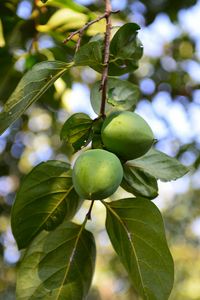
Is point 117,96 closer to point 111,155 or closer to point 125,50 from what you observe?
point 125,50

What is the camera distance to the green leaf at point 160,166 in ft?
3.95

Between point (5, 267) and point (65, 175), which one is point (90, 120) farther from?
point (5, 267)

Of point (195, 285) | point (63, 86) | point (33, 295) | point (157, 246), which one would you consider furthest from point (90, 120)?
point (195, 285)

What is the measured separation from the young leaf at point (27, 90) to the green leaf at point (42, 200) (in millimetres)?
193

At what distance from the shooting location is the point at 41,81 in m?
1.08

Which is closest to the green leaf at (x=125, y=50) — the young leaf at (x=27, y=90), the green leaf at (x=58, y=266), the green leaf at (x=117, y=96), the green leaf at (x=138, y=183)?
the green leaf at (x=117, y=96)

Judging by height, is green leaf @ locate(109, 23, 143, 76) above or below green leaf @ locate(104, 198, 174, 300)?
above

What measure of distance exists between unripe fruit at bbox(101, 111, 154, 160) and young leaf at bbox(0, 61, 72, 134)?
0.16 meters

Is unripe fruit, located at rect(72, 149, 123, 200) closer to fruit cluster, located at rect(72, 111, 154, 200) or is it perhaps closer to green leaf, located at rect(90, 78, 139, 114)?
fruit cluster, located at rect(72, 111, 154, 200)

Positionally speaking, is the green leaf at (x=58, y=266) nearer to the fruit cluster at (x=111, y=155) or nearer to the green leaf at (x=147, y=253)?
the green leaf at (x=147, y=253)

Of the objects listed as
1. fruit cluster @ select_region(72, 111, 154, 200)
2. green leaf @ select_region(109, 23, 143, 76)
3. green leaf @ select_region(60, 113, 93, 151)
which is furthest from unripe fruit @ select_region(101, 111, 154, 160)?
green leaf @ select_region(109, 23, 143, 76)

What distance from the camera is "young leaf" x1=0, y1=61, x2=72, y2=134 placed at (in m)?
1.04

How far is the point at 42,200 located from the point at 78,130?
0.61 ft

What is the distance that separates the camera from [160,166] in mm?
1237
